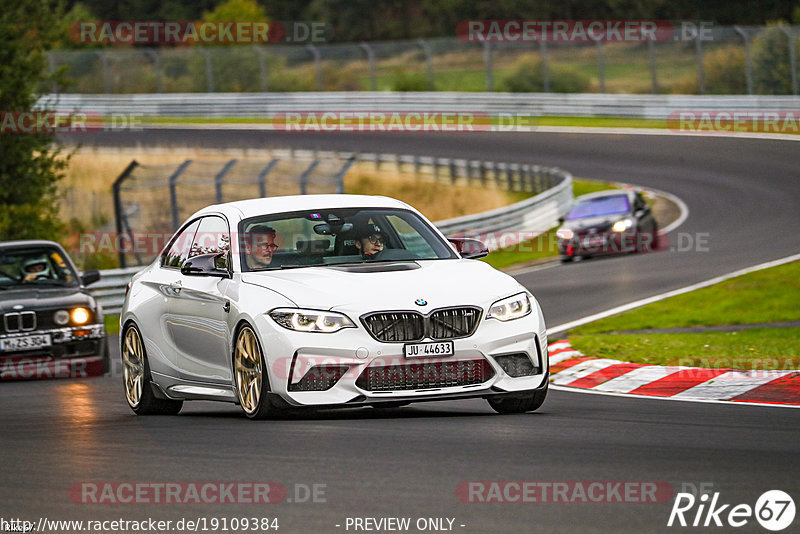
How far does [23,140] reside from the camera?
2761 centimetres

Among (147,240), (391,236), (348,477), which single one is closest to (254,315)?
(391,236)

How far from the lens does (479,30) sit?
264ft

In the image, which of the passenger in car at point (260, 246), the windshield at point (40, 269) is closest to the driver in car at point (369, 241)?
the passenger in car at point (260, 246)

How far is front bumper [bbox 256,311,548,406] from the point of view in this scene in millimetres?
8953

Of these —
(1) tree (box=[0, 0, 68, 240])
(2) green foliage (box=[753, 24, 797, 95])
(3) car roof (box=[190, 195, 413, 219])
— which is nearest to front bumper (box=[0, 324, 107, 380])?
(3) car roof (box=[190, 195, 413, 219])

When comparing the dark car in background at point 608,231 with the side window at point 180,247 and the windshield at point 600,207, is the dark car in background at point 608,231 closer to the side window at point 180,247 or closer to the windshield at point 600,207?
the windshield at point 600,207

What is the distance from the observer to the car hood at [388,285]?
9.06m

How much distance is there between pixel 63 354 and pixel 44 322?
1.30 feet

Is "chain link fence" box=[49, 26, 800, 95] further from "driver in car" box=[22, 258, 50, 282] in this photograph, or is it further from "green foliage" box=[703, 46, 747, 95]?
"driver in car" box=[22, 258, 50, 282]

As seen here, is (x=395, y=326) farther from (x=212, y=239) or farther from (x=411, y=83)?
(x=411, y=83)

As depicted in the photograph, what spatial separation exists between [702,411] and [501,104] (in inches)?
1595

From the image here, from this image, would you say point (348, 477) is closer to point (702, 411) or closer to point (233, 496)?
point (233, 496)

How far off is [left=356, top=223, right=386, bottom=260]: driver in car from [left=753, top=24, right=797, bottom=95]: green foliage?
34.5 metres

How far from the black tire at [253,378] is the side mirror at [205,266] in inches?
24.0
